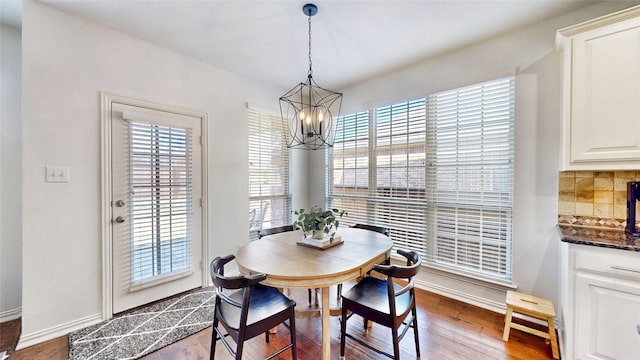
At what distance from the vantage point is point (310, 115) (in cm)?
207

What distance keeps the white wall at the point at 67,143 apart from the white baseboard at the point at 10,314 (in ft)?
2.09

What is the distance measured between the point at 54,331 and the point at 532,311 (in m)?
3.77

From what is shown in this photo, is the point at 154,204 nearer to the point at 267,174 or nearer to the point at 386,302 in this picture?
the point at 267,174

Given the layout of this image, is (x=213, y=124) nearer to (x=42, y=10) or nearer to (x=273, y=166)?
(x=273, y=166)

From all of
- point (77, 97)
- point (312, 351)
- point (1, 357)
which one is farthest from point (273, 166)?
point (1, 357)

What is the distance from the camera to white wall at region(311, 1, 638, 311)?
2125mm

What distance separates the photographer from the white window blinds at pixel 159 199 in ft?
8.00

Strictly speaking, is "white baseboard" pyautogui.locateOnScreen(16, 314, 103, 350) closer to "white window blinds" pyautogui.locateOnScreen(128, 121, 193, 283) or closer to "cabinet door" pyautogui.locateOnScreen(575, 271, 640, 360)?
"white window blinds" pyautogui.locateOnScreen(128, 121, 193, 283)

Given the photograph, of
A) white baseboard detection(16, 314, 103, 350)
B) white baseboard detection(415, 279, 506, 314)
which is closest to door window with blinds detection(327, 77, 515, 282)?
white baseboard detection(415, 279, 506, 314)

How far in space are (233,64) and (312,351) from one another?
9.95ft

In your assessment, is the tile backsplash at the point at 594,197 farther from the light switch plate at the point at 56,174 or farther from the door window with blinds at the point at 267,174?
the light switch plate at the point at 56,174

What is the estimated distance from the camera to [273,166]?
376cm

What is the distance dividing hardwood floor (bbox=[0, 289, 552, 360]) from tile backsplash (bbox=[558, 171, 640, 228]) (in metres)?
1.04

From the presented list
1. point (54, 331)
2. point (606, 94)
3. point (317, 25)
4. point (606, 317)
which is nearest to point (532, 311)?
point (606, 317)
